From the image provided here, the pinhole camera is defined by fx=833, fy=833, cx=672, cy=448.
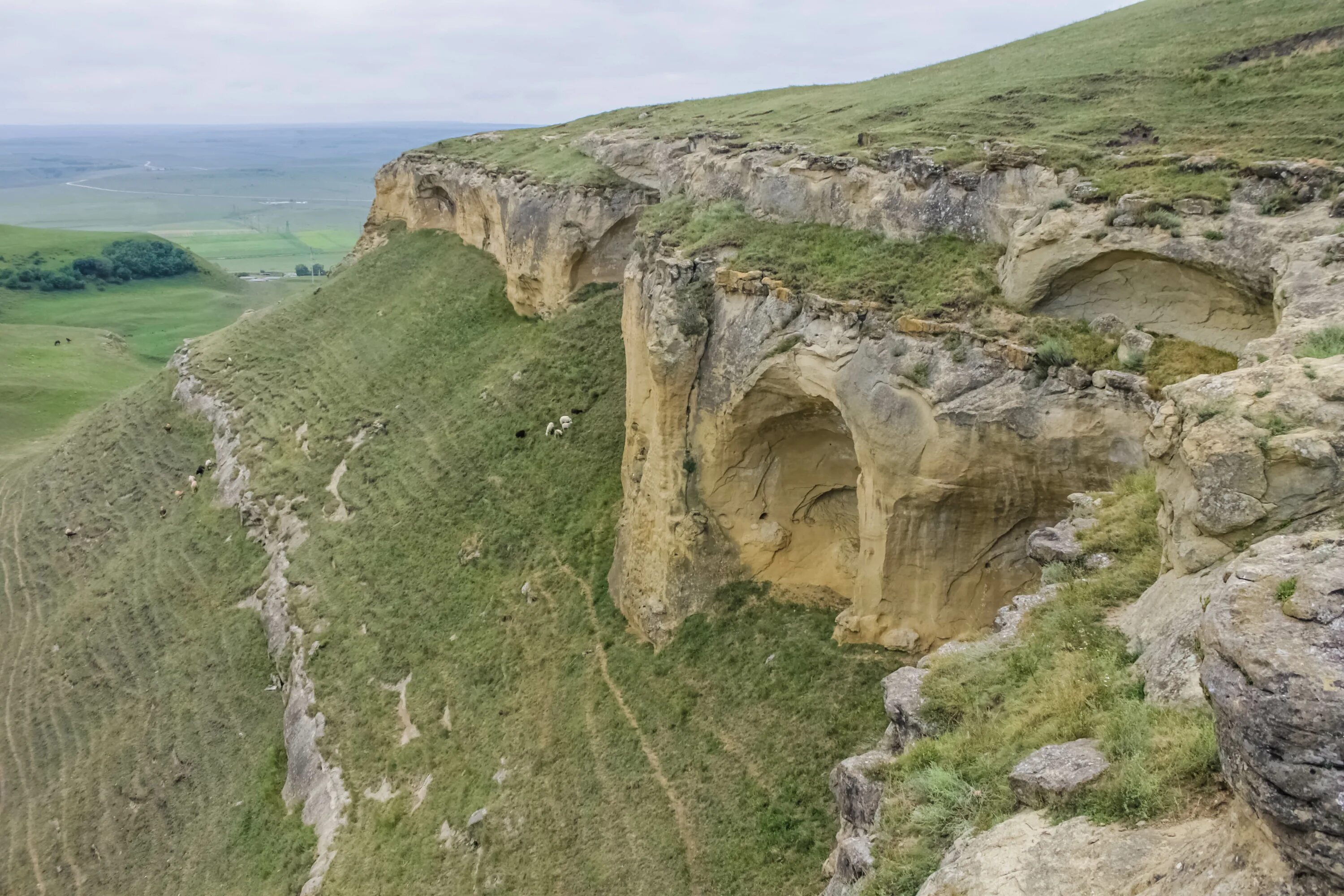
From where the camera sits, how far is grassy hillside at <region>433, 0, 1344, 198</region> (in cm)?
1862

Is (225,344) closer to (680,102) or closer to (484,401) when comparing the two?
(484,401)

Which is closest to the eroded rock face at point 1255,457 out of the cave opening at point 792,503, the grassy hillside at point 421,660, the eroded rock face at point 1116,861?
the eroded rock face at point 1116,861

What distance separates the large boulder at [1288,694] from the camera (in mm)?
5758

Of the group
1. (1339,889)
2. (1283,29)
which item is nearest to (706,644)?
(1339,889)

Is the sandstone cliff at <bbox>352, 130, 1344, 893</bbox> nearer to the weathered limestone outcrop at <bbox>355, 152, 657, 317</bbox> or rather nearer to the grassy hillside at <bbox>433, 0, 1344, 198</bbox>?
the grassy hillside at <bbox>433, 0, 1344, 198</bbox>

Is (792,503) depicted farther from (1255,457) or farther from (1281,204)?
(1255,457)

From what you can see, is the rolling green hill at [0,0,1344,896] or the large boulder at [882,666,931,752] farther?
the rolling green hill at [0,0,1344,896]

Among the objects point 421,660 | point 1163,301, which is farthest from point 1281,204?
point 421,660

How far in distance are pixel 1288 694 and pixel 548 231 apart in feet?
115

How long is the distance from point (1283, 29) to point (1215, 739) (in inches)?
1122

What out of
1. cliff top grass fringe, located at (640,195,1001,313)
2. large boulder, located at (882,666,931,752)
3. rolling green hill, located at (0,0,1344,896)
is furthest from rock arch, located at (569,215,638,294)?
large boulder, located at (882,666,931,752)

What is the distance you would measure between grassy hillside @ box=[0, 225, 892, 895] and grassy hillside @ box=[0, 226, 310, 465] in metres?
18.2

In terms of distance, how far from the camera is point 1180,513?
33.9ft

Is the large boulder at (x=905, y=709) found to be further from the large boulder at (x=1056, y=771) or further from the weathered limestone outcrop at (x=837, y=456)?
the weathered limestone outcrop at (x=837, y=456)
